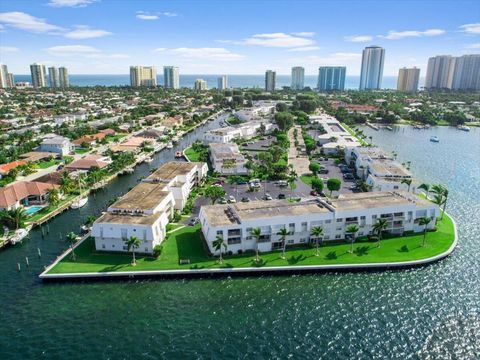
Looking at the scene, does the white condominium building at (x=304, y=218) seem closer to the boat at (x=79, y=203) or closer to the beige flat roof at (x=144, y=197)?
the beige flat roof at (x=144, y=197)

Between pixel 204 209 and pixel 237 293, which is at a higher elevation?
pixel 204 209

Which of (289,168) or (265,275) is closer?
(265,275)

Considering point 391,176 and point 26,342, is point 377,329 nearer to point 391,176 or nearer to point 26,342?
point 26,342

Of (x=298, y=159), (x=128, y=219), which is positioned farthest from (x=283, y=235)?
(x=298, y=159)

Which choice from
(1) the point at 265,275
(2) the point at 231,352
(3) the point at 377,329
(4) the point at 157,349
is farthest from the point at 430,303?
(4) the point at 157,349

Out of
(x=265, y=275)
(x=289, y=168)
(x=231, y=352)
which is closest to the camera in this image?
(x=231, y=352)

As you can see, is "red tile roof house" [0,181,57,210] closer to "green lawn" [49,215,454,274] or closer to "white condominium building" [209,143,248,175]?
"green lawn" [49,215,454,274]

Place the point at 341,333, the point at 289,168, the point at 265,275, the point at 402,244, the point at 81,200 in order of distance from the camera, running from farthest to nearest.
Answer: the point at 289,168 < the point at 81,200 < the point at 402,244 < the point at 265,275 < the point at 341,333
